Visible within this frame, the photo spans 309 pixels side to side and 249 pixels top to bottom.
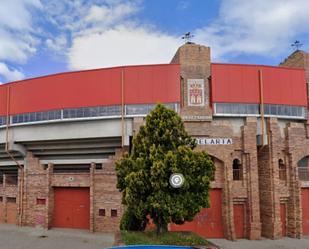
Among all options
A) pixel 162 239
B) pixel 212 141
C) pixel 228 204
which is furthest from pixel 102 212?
pixel 162 239

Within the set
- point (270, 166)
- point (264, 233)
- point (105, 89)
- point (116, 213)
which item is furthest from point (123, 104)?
point (264, 233)

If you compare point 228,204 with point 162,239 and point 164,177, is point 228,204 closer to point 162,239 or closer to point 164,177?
point 162,239

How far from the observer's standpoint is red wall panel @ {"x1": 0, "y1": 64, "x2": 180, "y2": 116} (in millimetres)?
21922

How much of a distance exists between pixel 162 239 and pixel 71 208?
486 inches

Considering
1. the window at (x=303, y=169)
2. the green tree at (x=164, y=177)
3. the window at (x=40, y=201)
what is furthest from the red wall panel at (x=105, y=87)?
the window at (x=303, y=169)

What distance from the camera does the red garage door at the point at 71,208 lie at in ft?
77.9

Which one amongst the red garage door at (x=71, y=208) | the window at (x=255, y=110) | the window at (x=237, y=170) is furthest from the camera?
the red garage door at (x=71, y=208)

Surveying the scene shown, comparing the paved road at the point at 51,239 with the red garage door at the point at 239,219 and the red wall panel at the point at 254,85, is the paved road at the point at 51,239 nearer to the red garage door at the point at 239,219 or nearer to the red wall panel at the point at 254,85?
the red garage door at the point at 239,219

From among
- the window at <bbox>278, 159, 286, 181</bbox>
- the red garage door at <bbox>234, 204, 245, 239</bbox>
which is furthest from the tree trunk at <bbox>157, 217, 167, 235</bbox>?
the window at <bbox>278, 159, 286, 181</bbox>

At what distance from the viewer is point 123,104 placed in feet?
72.1

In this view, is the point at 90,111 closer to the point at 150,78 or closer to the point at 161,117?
Answer: the point at 150,78

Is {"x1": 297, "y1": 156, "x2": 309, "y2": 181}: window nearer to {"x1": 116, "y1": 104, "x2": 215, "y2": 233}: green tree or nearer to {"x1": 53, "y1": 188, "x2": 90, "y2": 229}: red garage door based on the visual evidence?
{"x1": 116, "y1": 104, "x2": 215, "y2": 233}: green tree

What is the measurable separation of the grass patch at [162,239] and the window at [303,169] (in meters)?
12.3

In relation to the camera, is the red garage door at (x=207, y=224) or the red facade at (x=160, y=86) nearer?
the red garage door at (x=207, y=224)
